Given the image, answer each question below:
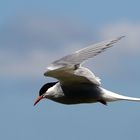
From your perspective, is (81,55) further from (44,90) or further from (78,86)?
(44,90)

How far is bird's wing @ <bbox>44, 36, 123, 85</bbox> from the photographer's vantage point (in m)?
16.0

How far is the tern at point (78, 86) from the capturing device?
54.4 feet

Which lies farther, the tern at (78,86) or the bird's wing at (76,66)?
the tern at (78,86)

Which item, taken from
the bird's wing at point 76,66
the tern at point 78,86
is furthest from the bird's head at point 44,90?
the bird's wing at point 76,66

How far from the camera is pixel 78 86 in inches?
715

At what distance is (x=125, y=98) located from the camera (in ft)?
58.2

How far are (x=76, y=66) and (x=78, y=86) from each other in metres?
2.00

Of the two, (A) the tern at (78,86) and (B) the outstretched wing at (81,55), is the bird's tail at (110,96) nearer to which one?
(A) the tern at (78,86)

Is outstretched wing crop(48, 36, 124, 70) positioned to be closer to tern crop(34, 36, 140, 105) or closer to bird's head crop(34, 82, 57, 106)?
tern crop(34, 36, 140, 105)

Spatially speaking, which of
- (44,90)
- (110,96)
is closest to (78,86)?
(110,96)

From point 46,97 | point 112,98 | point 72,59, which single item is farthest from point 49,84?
point 72,59

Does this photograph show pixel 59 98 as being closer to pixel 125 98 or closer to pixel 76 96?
pixel 76 96

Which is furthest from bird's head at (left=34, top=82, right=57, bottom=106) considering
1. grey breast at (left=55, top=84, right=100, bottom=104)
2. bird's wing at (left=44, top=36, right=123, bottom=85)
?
bird's wing at (left=44, top=36, right=123, bottom=85)

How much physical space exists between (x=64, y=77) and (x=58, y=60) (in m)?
0.93
